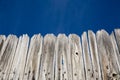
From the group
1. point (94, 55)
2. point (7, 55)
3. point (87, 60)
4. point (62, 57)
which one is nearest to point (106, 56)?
point (94, 55)

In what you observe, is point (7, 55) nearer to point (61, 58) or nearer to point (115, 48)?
point (61, 58)

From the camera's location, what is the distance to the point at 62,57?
259 centimetres

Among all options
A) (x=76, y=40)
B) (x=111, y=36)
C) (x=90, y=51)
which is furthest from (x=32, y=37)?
(x=111, y=36)

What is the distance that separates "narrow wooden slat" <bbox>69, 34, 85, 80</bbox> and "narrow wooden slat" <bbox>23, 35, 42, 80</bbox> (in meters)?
0.46

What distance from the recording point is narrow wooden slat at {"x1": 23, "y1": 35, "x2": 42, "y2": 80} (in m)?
2.46

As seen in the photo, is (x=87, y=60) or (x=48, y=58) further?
(x=48, y=58)

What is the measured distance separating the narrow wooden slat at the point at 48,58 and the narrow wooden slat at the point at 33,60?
0.07m

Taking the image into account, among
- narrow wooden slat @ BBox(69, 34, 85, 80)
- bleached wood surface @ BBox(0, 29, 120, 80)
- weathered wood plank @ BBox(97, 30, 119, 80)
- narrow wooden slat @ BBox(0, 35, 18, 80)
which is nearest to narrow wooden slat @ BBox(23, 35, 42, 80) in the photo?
bleached wood surface @ BBox(0, 29, 120, 80)

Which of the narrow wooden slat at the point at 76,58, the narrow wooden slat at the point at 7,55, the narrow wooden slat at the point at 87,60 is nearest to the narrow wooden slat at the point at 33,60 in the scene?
the narrow wooden slat at the point at 7,55

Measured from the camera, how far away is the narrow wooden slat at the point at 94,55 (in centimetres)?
233

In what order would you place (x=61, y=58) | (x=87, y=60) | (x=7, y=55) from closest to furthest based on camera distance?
(x=87, y=60), (x=61, y=58), (x=7, y=55)

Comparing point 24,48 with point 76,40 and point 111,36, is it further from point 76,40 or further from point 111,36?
point 111,36

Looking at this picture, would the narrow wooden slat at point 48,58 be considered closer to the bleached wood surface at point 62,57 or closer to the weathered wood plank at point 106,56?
the bleached wood surface at point 62,57

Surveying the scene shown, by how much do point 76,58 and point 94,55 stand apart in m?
0.24
